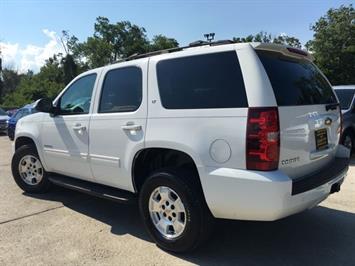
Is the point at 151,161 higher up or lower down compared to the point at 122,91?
lower down

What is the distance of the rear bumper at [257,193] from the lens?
3.25m

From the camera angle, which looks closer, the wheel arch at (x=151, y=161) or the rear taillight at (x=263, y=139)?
the rear taillight at (x=263, y=139)

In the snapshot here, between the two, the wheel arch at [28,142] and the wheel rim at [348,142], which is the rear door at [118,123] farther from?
the wheel rim at [348,142]

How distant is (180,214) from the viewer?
3910 millimetres

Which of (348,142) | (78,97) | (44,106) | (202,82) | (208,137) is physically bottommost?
(348,142)

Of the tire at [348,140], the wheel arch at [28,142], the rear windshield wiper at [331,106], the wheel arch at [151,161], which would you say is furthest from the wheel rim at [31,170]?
the tire at [348,140]

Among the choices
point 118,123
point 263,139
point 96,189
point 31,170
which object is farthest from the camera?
Answer: point 31,170

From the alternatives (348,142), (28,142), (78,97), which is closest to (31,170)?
(28,142)

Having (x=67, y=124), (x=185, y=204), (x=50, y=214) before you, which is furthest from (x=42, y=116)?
(x=185, y=204)

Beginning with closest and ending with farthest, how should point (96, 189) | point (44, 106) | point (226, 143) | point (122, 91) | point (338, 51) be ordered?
point (226, 143), point (122, 91), point (96, 189), point (44, 106), point (338, 51)

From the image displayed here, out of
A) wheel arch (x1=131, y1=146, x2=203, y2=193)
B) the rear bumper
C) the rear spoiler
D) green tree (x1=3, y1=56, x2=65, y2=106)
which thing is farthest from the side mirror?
green tree (x1=3, y1=56, x2=65, y2=106)

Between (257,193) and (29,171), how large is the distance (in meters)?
4.38

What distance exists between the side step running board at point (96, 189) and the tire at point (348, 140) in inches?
249

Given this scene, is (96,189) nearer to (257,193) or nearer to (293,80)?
(257,193)
